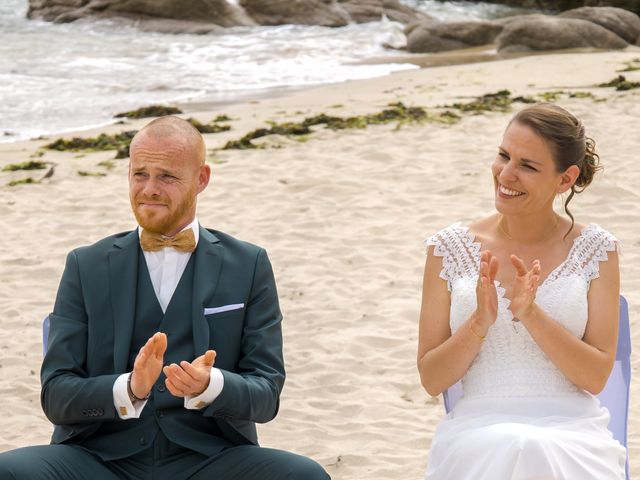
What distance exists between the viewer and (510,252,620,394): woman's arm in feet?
12.0

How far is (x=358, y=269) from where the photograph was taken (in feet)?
25.7

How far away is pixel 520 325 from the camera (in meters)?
3.88

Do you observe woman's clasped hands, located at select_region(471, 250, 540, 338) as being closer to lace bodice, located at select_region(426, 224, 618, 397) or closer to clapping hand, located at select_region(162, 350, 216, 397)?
lace bodice, located at select_region(426, 224, 618, 397)

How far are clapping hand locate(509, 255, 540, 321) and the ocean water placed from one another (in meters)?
10.1

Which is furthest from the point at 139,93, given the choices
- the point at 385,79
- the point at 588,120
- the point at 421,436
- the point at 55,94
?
the point at 421,436

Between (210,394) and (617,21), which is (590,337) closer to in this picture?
(210,394)

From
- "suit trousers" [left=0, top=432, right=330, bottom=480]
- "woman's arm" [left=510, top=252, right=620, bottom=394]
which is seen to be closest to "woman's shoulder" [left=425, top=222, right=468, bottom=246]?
"woman's arm" [left=510, top=252, right=620, bottom=394]

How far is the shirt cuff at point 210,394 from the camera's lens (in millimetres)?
3395

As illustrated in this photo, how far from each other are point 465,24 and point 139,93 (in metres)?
8.56

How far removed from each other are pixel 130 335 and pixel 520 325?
4.35 feet

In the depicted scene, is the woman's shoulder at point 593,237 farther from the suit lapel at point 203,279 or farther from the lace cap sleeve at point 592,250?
the suit lapel at point 203,279

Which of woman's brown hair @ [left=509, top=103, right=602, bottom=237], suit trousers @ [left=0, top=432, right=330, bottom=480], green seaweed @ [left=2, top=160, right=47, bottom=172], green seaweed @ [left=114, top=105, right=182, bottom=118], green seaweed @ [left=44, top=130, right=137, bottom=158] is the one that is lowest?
green seaweed @ [left=114, top=105, right=182, bottom=118]

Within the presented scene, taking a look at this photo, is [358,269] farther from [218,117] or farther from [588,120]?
[218,117]

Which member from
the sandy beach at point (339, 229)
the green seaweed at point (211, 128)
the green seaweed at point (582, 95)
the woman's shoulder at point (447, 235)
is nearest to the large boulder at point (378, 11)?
the sandy beach at point (339, 229)
